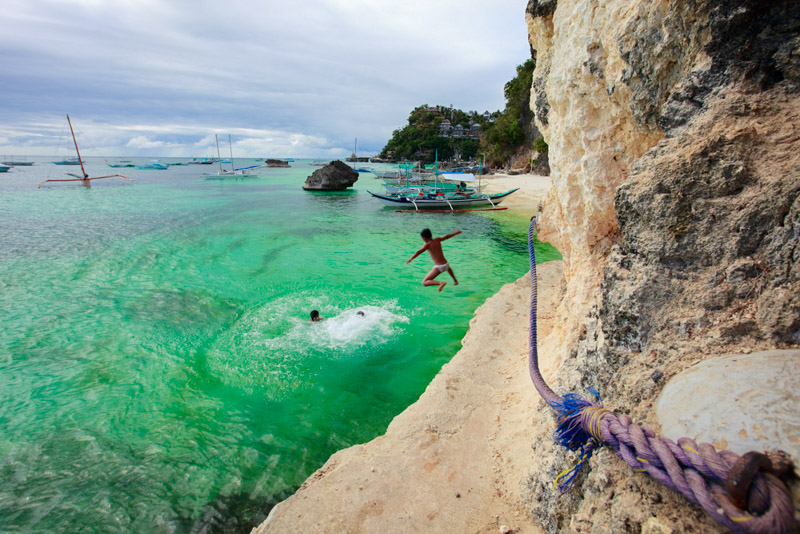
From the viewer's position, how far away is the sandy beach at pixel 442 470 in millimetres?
3951

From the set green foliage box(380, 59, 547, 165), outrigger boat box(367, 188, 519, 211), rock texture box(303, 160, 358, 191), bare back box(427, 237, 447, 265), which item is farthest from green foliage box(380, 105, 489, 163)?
bare back box(427, 237, 447, 265)

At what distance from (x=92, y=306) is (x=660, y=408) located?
16447mm

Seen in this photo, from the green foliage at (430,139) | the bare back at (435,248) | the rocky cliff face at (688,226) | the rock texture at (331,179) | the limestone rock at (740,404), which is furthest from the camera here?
the green foliage at (430,139)

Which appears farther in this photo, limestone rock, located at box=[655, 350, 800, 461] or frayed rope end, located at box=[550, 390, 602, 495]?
frayed rope end, located at box=[550, 390, 602, 495]

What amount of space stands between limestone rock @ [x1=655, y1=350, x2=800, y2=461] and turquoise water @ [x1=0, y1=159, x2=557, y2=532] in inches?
218

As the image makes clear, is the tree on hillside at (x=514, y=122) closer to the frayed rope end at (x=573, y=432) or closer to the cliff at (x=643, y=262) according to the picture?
the cliff at (x=643, y=262)

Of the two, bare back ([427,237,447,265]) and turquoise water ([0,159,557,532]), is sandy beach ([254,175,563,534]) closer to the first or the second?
turquoise water ([0,159,557,532])

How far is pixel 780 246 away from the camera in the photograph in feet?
7.22

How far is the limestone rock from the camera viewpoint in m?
1.70

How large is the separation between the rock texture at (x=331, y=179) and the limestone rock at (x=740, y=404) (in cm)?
5615

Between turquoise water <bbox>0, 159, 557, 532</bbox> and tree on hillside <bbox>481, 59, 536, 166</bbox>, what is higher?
tree on hillside <bbox>481, 59, 536, 166</bbox>

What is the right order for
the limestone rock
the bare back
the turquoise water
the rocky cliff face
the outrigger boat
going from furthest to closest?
the outrigger boat → the bare back → the turquoise water → the rocky cliff face → the limestone rock

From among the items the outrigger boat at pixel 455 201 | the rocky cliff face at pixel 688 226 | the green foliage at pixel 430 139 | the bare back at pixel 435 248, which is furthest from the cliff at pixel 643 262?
the green foliage at pixel 430 139

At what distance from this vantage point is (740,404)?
6.12 feet
